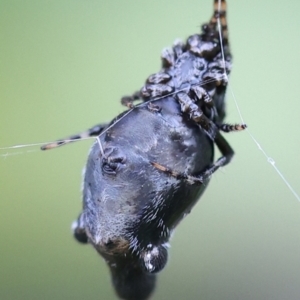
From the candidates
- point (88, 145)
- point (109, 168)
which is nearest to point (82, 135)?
point (109, 168)

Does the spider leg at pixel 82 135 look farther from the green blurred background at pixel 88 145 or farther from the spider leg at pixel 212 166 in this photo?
the green blurred background at pixel 88 145

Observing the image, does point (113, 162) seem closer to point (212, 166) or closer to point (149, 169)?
point (149, 169)

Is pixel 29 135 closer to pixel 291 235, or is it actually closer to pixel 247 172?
pixel 247 172

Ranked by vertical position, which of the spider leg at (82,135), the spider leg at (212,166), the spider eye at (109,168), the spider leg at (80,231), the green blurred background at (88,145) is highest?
the spider eye at (109,168)

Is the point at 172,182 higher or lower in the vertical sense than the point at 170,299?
higher

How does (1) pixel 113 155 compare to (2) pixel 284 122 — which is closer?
(1) pixel 113 155

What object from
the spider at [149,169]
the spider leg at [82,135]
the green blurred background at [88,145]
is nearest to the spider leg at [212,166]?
the spider at [149,169]

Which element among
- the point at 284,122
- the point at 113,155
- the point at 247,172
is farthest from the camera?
the point at 247,172

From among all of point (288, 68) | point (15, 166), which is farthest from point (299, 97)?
point (15, 166)
